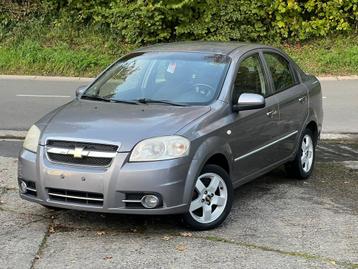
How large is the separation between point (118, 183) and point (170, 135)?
0.57m

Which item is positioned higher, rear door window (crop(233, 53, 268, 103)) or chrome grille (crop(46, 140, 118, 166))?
rear door window (crop(233, 53, 268, 103))

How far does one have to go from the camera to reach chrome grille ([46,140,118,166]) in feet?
16.4

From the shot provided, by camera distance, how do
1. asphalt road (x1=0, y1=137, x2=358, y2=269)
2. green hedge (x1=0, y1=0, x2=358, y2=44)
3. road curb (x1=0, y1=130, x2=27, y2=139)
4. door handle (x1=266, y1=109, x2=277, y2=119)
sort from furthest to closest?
1. green hedge (x1=0, y1=0, x2=358, y2=44)
2. road curb (x1=0, y1=130, x2=27, y2=139)
3. door handle (x1=266, y1=109, x2=277, y2=119)
4. asphalt road (x1=0, y1=137, x2=358, y2=269)

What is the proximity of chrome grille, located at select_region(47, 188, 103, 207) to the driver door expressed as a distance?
1369 millimetres

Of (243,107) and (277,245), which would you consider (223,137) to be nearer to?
(243,107)

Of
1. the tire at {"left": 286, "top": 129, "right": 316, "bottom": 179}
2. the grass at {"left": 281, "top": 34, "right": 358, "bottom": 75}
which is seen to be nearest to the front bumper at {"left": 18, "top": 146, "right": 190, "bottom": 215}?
the tire at {"left": 286, "top": 129, "right": 316, "bottom": 179}

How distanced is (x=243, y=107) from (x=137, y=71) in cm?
124

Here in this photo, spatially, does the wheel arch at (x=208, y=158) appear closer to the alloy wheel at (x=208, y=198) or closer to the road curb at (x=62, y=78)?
the alloy wheel at (x=208, y=198)

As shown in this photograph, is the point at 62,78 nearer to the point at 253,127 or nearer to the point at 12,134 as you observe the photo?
the point at 12,134

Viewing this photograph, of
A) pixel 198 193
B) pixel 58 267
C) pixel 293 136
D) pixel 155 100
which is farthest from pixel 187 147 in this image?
pixel 293 136

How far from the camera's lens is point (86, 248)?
4.97 metres

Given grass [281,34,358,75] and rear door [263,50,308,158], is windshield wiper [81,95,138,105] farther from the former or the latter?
grass [281,34,358,75]

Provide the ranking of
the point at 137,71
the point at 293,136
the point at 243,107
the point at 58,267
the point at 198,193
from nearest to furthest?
the point at 58,267 < the point at 198,193 < the point at 243,107 < the point at 137,71 < the point at 293,136

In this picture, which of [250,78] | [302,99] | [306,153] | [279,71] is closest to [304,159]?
[306,153]
